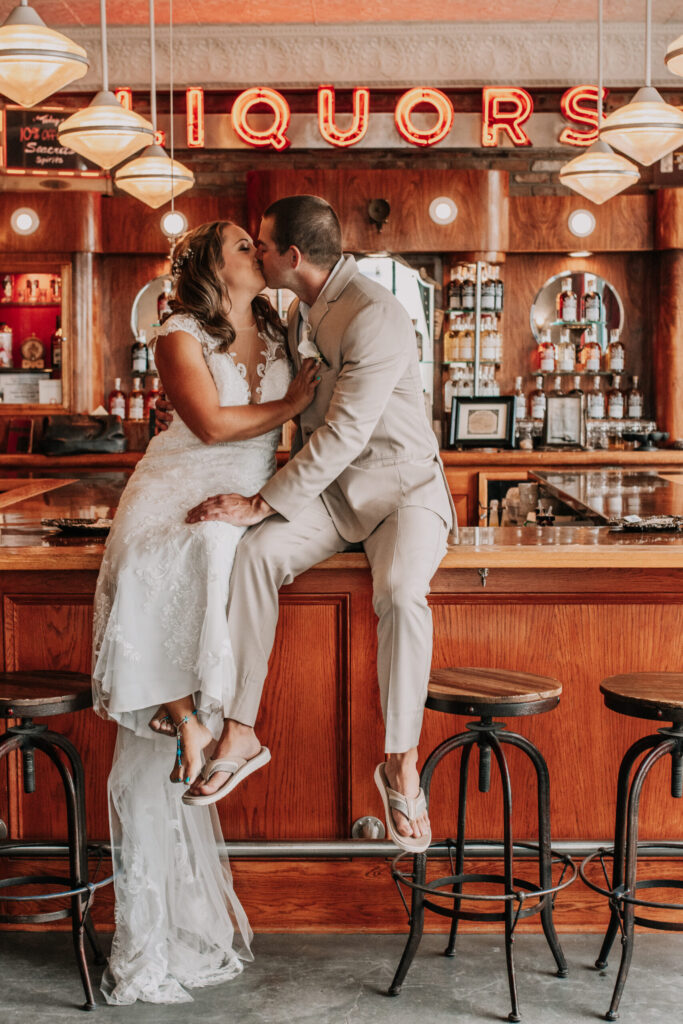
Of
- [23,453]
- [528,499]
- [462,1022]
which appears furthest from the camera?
[23,453]

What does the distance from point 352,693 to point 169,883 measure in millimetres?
724

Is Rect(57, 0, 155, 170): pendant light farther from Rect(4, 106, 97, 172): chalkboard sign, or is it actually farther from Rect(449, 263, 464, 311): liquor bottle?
Rect(449, 263, 464, 311): liquor bottle

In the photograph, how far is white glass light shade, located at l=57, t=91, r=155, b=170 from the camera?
17.2ft

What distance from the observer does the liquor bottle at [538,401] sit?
896 centimetres

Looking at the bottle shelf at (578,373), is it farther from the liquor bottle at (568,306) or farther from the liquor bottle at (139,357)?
the liquor bottle at (139,357)

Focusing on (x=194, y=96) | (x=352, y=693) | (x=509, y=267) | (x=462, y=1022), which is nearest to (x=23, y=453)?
(x=194, y=96)

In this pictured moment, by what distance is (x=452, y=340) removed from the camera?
9.01 meters

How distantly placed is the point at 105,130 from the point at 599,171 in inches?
105

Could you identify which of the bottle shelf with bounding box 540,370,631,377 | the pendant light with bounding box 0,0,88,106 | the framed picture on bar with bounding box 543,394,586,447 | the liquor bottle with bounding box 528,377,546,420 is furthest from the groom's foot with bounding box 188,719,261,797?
the bottle shelf with bounding box 540,370,631,377

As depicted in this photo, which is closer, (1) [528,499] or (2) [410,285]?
(1) [528,499]

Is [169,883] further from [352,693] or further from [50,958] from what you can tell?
A: [352,693]

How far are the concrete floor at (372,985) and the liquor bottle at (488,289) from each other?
6.30m

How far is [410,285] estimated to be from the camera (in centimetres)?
887

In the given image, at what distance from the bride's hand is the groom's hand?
0.31 metres
